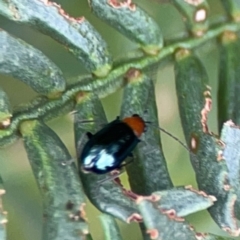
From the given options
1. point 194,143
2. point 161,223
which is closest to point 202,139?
point 194,143

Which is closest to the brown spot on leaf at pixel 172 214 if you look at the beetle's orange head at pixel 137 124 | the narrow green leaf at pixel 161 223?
the narrow green leaf at pixel 161 223

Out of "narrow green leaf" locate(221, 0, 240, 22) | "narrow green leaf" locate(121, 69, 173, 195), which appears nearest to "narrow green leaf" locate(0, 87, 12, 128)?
"narrow green leaf" locate(121, 69, 173, 195)

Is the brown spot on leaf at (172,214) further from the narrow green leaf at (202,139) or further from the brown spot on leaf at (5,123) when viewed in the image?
the brown spot on leaf at (5,123)

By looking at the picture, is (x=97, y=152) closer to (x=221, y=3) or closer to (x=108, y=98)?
(x=108, y=98)

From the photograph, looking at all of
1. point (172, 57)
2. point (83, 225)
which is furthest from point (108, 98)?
point (83, 225)

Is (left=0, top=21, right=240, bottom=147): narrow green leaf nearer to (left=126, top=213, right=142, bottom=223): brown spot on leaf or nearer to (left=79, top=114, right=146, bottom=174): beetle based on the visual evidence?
(left=79, top=114, right=146, bottom=174): beetle

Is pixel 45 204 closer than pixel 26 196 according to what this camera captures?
Yes
